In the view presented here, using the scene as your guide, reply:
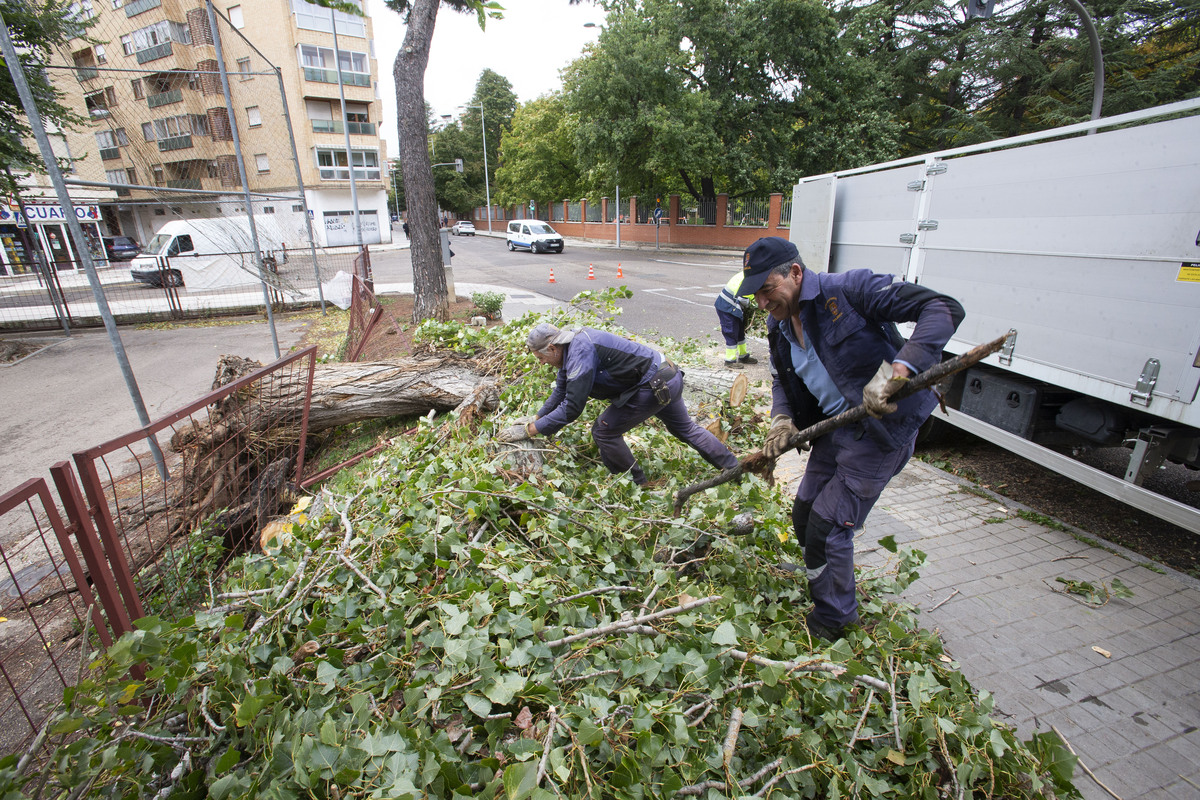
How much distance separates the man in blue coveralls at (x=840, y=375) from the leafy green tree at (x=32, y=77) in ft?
31.5

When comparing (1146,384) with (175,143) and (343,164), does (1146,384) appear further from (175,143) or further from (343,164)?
(343,164)

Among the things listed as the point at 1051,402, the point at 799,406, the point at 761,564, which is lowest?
the point at 761,564

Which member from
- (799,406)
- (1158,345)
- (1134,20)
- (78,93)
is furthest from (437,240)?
(1134,20)

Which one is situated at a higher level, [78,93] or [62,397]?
[78,93]

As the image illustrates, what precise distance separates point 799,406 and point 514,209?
53.0 m

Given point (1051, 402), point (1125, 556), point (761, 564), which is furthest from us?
point (1051, 402)

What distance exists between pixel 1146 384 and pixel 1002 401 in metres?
1.00

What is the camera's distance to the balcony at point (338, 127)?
34.3m

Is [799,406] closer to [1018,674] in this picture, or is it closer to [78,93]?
[1018,674]

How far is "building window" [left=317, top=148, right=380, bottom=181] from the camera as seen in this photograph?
34.7 m

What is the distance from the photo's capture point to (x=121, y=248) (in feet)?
55.2

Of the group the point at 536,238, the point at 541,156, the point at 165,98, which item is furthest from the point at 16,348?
the point at 541,156

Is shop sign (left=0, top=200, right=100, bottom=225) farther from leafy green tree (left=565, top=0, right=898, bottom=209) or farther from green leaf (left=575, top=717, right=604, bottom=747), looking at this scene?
leafy green tree (left=565, top=0, right=898, bottom=209)

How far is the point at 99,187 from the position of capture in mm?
5051
